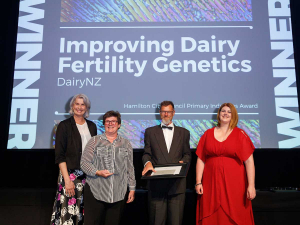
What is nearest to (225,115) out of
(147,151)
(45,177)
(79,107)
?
(147,151)

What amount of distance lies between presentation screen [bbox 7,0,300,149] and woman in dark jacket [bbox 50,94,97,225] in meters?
0.90

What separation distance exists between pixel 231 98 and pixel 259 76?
47 centimetres

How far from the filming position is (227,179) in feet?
7.31

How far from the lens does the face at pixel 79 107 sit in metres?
2.40

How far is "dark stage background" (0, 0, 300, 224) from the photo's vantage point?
307cm

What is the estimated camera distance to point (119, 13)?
3535mm

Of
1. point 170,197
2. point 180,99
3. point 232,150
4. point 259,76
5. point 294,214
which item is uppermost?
point 259,76

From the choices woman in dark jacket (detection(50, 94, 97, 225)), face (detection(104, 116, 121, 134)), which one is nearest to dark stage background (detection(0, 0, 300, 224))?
woman in dark jacket (detection(50, 94, 97, 225))

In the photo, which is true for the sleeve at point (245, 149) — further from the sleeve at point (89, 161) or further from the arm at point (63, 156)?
the arm at point (63, 156)

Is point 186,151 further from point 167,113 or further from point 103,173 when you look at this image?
point 103,173

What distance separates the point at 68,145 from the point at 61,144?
0.20ft

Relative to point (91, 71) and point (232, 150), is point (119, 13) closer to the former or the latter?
point (91, 71)

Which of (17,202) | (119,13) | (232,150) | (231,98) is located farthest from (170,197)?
(119,13)

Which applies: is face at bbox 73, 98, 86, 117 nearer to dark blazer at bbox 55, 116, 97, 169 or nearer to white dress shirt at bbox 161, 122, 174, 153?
dark blazer at bbox 55, 116, 97, 169
